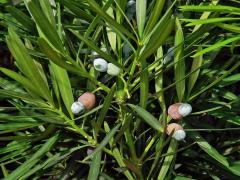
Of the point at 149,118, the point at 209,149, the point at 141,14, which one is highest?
the point at 141,14

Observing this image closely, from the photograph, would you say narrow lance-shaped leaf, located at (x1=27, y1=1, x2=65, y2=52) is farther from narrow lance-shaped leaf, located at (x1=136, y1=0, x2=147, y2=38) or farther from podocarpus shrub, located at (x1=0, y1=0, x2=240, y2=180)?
narrow lance-shaped leaf, located at (x1=136, y1=0, x2=147, y2=38)

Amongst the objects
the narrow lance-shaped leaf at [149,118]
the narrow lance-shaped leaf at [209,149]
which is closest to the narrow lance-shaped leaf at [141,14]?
the narrow lance-shaped leaf at [149,118]

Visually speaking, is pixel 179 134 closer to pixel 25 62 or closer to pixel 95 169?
pixel 95 169

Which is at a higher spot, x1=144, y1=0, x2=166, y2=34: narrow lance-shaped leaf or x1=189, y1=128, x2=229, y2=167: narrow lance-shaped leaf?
x1=144, y1=0, x2=166, y2=34: narrow lance-shaped leaf

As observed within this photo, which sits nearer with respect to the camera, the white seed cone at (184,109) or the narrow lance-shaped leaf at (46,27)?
the narrow lance-shaped leaf at (46,27)

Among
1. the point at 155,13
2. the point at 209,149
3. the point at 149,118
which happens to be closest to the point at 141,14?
the point at 155,13

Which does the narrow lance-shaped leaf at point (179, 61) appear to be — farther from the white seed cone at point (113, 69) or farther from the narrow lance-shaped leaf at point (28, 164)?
the narrow lance-shaped leaf at point (28, 164)

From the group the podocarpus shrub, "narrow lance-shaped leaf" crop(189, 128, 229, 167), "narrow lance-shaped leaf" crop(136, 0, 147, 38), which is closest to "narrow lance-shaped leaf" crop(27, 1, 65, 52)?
the podocarpus shrub

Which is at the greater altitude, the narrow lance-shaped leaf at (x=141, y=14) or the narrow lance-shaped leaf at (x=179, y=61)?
the narrow lance-shaped leaf at (x=141, y=14)

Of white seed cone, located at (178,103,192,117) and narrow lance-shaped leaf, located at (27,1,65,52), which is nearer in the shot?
narrow lance-shaped leaf, located at (27,1,65,52)
